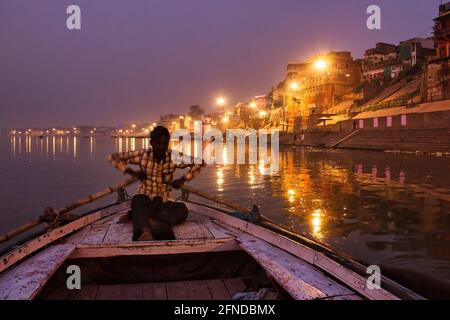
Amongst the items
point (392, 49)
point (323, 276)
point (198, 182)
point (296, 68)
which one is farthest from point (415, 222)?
point (296, 68)

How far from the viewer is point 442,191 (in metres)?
12.7

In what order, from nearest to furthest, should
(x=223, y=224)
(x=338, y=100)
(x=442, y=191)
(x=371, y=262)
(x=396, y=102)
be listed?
1. (x=223, y=224)
2. (x=371, y=262)
3. (x=442, y=191)
4. (x=396, y=102)
5. (x=338, y=100)

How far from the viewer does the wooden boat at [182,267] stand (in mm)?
3053

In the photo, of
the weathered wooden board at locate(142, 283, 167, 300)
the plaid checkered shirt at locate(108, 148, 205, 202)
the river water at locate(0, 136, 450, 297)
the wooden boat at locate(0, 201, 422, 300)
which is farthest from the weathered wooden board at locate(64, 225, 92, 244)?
the river water at locate(0, 136, 450, 297)

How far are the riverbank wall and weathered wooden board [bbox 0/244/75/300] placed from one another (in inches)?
1130

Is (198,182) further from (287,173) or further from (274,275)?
(274,275)

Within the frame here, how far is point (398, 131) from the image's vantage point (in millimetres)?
33094

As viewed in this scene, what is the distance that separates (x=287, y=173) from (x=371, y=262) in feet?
43.8

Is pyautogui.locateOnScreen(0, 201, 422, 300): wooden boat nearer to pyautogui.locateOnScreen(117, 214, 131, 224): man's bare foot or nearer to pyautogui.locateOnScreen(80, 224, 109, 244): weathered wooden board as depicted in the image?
pyautogui.locateOnScreen(80, 224, 109, 244): weathered wooden board

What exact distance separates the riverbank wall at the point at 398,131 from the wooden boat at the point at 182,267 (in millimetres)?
27099

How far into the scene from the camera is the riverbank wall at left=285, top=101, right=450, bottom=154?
2861 cm

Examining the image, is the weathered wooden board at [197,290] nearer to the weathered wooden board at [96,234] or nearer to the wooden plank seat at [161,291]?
the wooden plank seat at [161,291]

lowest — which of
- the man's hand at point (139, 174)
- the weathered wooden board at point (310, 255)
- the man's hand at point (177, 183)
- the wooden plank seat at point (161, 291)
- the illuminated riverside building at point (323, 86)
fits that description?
the wooden plank seat at point (161, 291)

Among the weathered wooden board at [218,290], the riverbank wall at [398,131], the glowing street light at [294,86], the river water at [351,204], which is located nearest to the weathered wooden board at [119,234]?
the weathered wooden board at [218,290]
